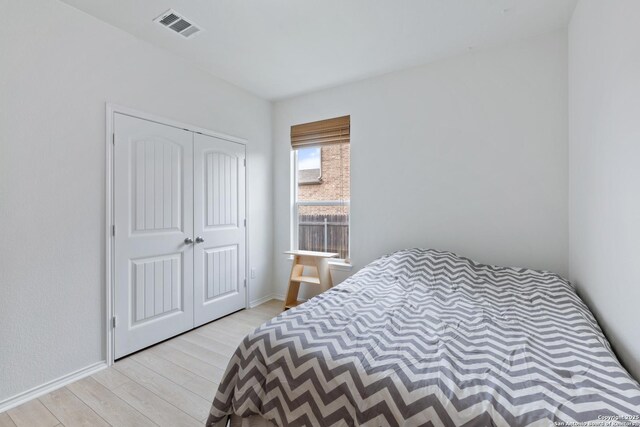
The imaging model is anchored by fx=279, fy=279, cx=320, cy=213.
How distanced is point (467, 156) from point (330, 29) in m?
1.61

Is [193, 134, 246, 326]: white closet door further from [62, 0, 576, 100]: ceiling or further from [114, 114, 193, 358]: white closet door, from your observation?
[62, 0, 576, 100]: ceiling

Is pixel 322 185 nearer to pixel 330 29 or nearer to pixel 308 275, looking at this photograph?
pixel 308 275

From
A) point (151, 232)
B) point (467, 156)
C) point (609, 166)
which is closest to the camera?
point (609, 166)

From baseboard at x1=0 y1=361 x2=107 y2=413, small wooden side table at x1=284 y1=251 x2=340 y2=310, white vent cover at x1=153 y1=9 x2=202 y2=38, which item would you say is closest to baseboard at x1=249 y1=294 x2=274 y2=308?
small wooden side table at x1=284 y1=251 x2=340 y2=310

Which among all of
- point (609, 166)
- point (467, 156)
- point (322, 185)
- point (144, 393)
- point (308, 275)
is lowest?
point (144, 393)

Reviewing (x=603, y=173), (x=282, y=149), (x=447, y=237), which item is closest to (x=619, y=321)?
(x=603, y=173)

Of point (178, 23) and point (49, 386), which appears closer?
point (49, 386)

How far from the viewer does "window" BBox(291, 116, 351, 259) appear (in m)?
3.27

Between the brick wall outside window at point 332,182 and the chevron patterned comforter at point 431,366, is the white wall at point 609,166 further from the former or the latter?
the brick wall outside window at point 332,182

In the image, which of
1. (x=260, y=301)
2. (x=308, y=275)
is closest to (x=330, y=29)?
(x=308, y=275)

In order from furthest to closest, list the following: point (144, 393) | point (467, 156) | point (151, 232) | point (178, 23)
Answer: point (467, 156) → point (151, 232) → point (178, 23) → point (144, 393)

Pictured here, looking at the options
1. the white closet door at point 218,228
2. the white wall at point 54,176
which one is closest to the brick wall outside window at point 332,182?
the white closet door at point 218,228

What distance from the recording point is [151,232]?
2.41 meters

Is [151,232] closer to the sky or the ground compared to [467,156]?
closer to the ground
